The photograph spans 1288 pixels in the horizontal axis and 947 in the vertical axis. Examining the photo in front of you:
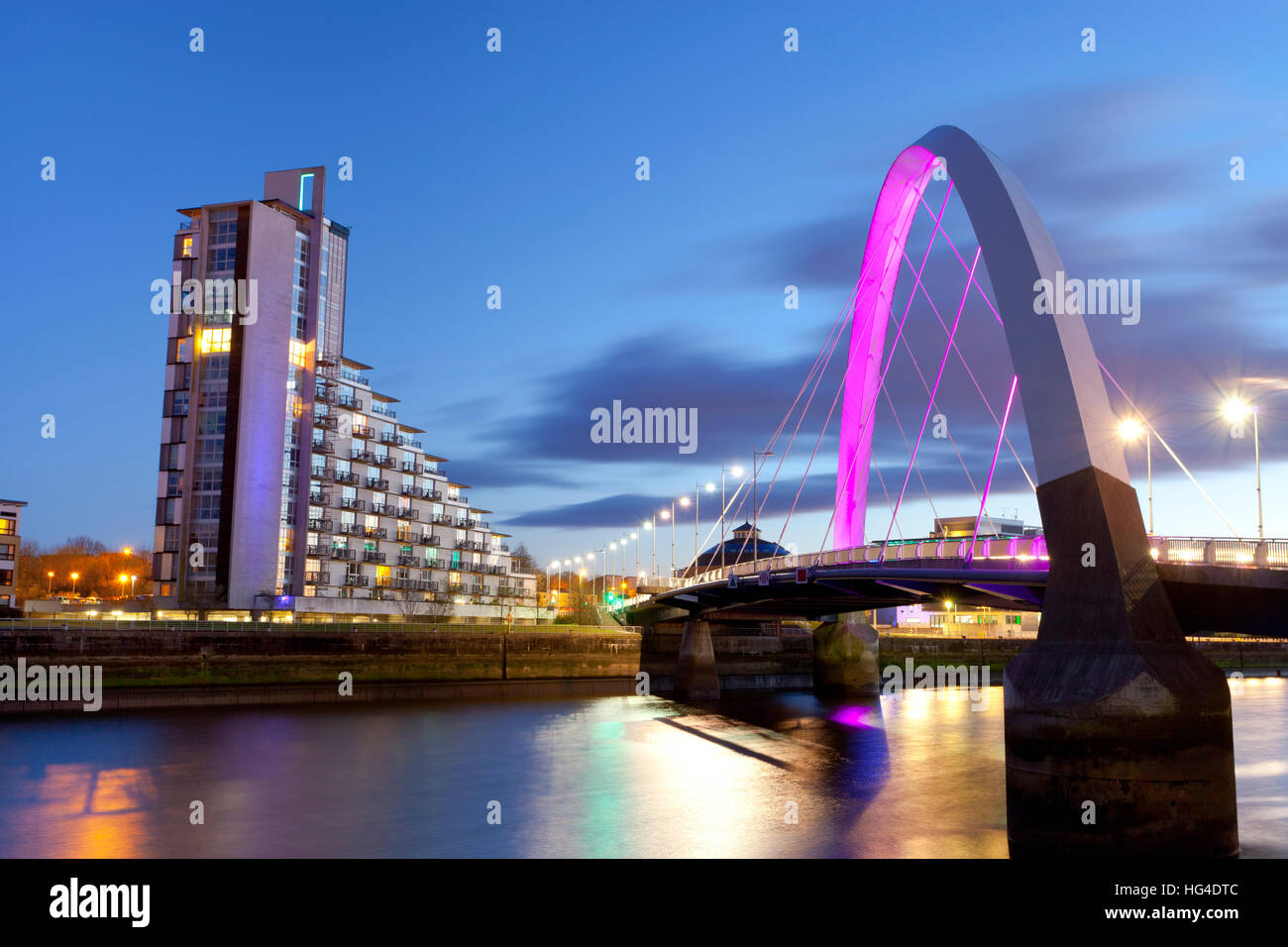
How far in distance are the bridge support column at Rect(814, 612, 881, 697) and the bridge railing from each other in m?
17.4

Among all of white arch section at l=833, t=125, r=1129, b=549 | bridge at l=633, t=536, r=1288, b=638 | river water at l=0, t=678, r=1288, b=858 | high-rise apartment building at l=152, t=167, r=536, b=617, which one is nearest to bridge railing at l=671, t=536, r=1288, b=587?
bridge at l=633, t=536, r=1288, b=638

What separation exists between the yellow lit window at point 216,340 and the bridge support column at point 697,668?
1499 inches

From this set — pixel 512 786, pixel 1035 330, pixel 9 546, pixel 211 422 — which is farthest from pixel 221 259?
pixel 1035 330

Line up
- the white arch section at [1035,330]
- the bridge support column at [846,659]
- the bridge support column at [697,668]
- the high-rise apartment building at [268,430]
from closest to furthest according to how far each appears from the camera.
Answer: the white arch section at [1035,330], the bridge support column at [846,659], the bridge support column at [697,668], the high-rise apartment building at [268,430]

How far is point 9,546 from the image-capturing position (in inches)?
3846

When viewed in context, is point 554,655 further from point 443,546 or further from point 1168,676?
point 1168,676

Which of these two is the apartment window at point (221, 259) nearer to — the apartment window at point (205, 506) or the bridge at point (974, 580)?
the apartment window at point (205, 506)

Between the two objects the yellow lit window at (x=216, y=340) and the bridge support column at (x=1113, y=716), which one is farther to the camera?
the yellow lit window at (x=216, y=340)

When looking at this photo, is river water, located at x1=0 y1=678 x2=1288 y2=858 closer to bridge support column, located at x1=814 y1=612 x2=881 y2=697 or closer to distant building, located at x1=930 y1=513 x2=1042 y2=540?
bridge support column, located at x1=814 y1=612 x2=881 y2=697

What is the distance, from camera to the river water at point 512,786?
78.6 ft

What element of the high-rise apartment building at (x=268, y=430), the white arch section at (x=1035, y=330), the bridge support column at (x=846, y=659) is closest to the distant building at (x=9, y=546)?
the high-rise apartment building at (x=268, y=430)

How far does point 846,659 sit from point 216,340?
4862 cm

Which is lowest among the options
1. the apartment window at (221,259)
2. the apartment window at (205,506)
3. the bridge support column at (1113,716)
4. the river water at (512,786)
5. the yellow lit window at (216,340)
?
the river water at (512,786)

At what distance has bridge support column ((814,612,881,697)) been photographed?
218 feet
